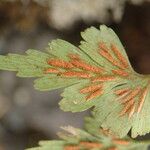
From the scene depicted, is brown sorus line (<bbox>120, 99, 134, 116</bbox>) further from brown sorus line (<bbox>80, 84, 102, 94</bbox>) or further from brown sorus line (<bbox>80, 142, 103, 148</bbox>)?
brown sorus line (<bbox>80, 142, 103, 148</bbox>)

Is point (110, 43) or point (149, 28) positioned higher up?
point (149, 28)

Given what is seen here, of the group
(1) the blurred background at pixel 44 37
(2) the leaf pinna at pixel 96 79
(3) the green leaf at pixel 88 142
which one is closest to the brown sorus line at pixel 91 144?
(3) the green leaf at pixel 88 142

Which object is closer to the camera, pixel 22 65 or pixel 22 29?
pixel 22 65

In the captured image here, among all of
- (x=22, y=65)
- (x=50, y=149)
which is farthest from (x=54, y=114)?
(x=22, y=65)

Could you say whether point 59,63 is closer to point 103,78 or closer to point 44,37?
point 103,78

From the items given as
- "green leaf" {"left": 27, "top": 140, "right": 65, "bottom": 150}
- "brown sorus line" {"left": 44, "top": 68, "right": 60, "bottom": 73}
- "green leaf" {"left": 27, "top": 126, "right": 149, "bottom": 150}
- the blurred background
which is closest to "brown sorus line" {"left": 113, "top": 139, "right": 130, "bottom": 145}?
"green leaf" {"left": 27, "top": 126, "right": 149, "bottom": 150}

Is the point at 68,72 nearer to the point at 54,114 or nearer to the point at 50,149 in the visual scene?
the point at 50,149
